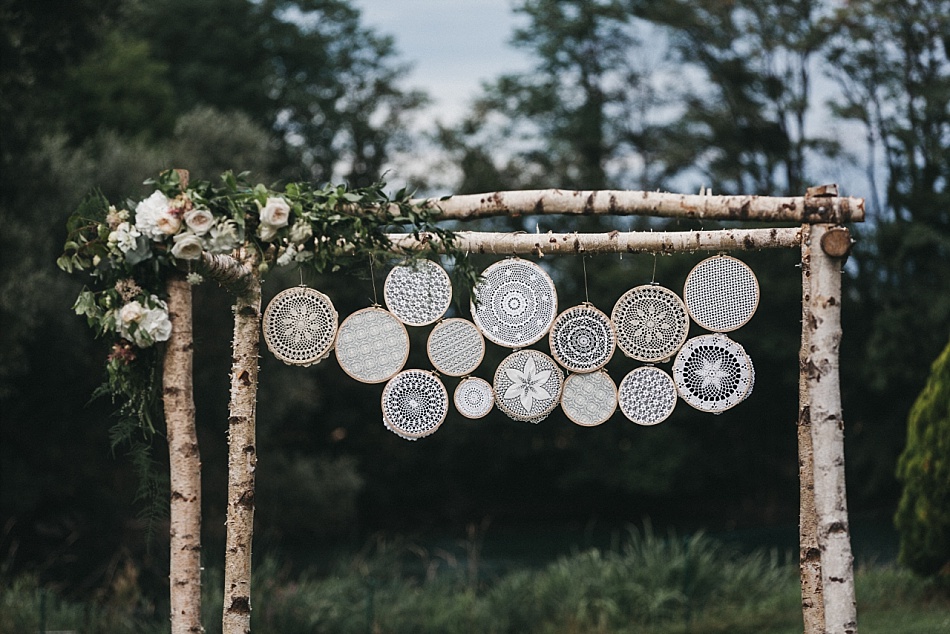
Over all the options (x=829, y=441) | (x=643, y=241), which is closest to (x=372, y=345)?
(x=643, y=241)

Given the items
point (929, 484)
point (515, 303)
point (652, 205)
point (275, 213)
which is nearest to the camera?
point (275, 213)

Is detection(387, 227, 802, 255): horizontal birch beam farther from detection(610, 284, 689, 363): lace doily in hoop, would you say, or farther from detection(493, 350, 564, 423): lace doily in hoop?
detection(493, 350, 564, 423): lace doily in hoop

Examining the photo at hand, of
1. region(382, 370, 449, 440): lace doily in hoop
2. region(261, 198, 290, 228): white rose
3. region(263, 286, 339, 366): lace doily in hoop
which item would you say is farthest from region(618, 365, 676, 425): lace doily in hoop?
region(261, 198, 290, 228): white rose

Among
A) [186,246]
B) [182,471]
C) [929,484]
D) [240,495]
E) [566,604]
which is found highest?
[186,246]

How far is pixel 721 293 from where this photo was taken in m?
4.27

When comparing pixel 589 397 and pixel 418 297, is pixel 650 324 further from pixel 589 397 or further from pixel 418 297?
pixel 418 297

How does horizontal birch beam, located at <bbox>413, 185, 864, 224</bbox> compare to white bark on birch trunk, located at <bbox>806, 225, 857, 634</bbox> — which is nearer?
white bark on birch trunk, located at <bbox>806, 225, 857, 634</bbox>

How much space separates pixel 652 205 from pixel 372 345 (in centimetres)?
130

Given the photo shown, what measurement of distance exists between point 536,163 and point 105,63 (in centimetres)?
770

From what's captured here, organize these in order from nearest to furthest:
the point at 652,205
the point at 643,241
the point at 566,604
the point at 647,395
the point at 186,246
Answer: the point at 186,246
the point at 652,205
the point at 643,241
the point at 647,395
the point at 566,604

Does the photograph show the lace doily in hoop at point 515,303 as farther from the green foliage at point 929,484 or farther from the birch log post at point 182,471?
the green foliage at point 929,484

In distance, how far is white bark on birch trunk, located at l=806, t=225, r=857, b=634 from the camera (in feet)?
11.3

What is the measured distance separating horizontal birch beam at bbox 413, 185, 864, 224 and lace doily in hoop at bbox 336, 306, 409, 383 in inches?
28.8

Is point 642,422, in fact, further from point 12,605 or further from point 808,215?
point 12,605
